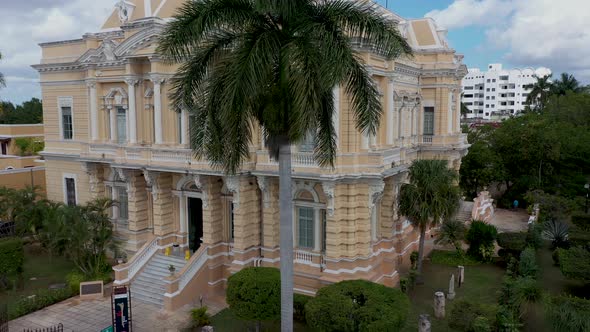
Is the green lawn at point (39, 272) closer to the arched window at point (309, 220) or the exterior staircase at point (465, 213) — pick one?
the arched window at point (309, 220)

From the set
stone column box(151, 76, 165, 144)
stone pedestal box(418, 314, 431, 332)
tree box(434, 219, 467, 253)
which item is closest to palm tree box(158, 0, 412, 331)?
stone pedestal box(418, 314, 431, 332)

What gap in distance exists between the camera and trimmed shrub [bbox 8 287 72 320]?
62.2 ft

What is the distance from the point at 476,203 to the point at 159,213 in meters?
21.2

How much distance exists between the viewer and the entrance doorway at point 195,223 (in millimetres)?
22969

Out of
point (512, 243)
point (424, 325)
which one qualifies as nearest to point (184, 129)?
point (424, 325)

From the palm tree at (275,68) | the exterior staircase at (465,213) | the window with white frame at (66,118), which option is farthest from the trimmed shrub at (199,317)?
the exterior staircase at (465,213)

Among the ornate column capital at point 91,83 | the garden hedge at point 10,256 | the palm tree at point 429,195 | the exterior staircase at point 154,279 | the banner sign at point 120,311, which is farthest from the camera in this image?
the ornate column capital at point 91,83

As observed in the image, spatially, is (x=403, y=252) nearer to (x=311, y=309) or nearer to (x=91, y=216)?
(x=311, y=309)

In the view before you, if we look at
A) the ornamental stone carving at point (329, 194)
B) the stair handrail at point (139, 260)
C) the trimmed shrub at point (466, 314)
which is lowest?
the trimmed shrub at point (466, 314)

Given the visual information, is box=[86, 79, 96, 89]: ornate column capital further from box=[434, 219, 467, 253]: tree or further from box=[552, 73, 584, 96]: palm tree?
box=[552, 73, 584, 96]: palm tree

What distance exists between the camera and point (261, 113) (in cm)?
1211

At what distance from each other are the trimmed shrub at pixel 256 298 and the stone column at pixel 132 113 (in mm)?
10819

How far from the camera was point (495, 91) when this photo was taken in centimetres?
12275

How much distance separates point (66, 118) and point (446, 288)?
22312 millimetres
